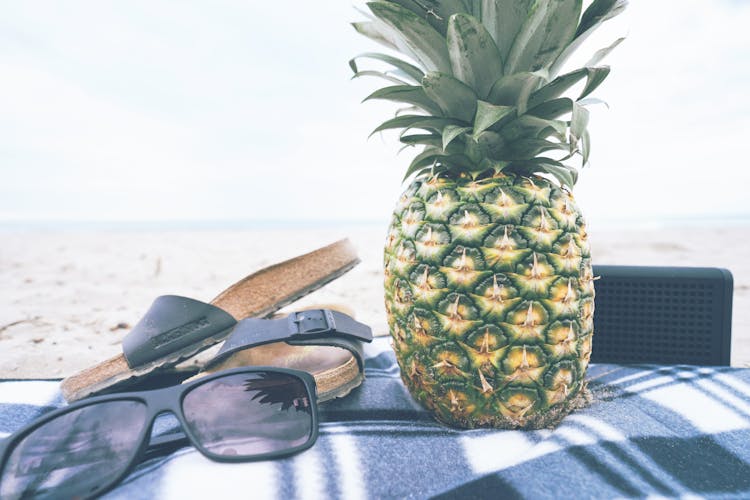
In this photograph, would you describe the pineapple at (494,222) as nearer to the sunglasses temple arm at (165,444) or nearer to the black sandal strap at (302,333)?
the black sandal strap at (302,333)

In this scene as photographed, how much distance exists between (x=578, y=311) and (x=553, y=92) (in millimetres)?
545

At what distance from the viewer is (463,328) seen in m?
0.97

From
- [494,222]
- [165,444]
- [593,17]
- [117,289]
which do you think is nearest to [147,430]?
[165,444]

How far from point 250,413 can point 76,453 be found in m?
0.33

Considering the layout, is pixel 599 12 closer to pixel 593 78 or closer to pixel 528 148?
pixel 593 78

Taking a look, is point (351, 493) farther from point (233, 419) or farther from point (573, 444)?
point (573, 444)

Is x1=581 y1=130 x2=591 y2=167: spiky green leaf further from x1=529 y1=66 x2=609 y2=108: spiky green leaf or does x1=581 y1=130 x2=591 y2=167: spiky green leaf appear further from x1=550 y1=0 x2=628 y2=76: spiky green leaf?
x1=550 y1=0 x2=628 y2=76: spiky green leaf

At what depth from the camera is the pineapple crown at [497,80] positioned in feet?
3.25

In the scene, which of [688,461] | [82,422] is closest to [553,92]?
[688,461]

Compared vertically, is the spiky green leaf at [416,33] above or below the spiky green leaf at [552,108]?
above

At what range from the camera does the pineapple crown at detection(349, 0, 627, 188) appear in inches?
39.0

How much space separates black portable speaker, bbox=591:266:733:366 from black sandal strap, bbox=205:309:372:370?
82 cm

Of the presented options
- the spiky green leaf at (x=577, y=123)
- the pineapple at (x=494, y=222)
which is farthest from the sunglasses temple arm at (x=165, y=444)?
the spiky green leaf at (x=577, y=123)

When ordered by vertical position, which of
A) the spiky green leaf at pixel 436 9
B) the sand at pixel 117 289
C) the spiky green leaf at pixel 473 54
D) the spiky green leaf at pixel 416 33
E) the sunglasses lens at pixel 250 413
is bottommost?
the sand at pixel 117 289
